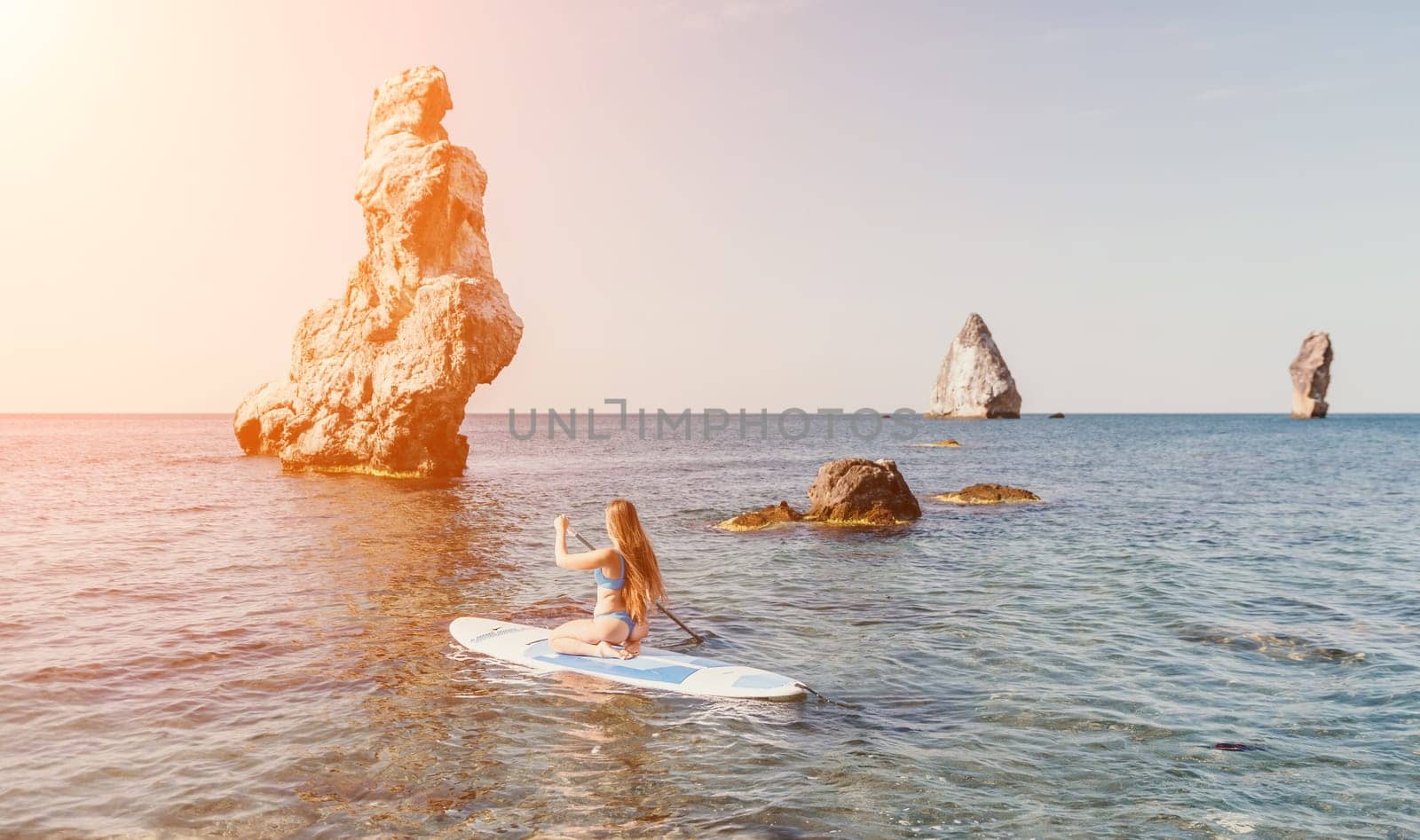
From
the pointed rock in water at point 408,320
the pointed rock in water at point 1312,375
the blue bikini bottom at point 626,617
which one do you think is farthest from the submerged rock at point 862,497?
the pointed rock in water at point 1312,375

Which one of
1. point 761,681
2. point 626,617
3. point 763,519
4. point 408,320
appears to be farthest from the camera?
point 408,320

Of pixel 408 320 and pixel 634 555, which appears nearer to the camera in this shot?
pixel 634 555

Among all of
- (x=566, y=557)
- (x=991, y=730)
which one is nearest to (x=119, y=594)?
(x=566, y=557)

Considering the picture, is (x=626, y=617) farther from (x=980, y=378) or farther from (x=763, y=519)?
(x=980, y=378)

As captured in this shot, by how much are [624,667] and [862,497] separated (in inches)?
654

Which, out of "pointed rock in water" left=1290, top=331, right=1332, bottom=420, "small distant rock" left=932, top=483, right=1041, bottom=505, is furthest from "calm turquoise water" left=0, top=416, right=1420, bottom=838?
"pointed rock in water" left=1290, top=331, right=1332, bottom=420

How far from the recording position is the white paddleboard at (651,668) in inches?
382

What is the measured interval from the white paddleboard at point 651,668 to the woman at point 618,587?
0.17m

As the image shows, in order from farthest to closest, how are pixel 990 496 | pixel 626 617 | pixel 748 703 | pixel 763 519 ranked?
pixel 990 496 → pixel 763 519 → pixel 626 617 → pixel 748 703

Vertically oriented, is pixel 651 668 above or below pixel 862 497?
below

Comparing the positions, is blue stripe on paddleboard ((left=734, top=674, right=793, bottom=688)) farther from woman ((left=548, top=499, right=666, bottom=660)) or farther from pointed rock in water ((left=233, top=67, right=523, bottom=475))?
pointed rock in water ((left=233, top=67, right=523, bottom=475))

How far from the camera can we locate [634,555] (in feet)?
33.7

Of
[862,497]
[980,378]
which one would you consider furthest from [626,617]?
[980,378]

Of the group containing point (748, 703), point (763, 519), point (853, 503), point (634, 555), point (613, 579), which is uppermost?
point (634, 555)
